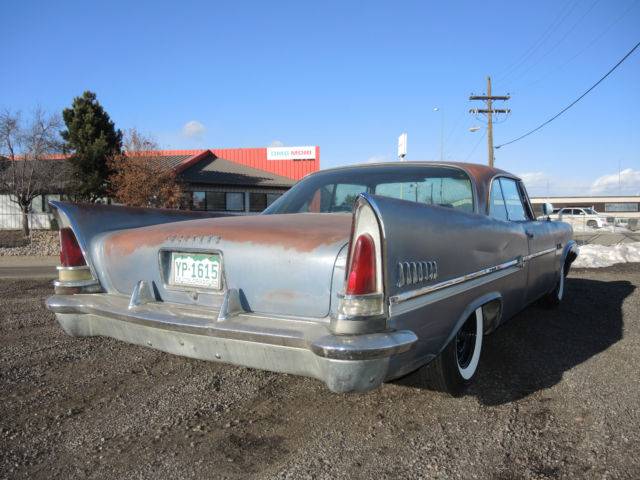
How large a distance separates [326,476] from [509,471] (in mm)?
791

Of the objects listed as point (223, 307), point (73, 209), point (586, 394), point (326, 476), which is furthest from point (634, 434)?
point (73, 209)

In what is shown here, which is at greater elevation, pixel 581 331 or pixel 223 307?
pixel 223 307

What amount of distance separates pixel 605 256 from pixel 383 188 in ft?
30.4

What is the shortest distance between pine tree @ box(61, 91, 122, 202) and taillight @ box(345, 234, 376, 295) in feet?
68.8

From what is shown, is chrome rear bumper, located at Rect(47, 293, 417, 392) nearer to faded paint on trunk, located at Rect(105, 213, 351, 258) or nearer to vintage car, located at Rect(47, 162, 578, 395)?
vintage car, located at Rect(47, 162, 578, 395)

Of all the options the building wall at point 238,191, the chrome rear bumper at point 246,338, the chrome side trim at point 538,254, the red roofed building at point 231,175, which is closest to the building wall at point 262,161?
the red roofed building at point 231,175

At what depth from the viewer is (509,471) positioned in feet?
6.97

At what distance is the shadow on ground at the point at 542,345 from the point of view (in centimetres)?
314

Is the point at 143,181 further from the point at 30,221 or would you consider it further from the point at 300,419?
the point at 300,419

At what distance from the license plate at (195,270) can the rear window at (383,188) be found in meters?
1.00

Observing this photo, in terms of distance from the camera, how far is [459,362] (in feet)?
9.89

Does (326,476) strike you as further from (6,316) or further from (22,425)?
(6,316)

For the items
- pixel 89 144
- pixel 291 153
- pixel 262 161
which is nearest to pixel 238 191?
pixel 262 161

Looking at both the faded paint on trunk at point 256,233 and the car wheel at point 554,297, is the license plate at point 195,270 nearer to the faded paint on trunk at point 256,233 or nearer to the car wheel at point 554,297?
the faded paint on trunk at point 256,233
